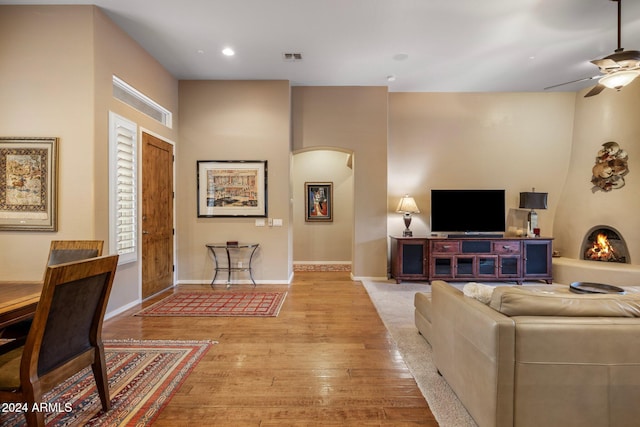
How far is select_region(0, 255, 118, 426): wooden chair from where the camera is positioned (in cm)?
143

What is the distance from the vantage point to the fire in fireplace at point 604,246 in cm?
498

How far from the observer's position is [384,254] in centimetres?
→ 571

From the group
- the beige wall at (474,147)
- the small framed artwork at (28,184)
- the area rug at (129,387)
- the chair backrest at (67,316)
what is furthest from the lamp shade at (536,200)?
the small framed artwork at (28,184)

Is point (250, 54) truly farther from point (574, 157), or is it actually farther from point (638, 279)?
point (638, 279)

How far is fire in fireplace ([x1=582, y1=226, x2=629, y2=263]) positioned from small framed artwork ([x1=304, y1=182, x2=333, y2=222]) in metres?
5.03

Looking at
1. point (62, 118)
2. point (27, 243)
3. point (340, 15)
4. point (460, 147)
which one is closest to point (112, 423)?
point (27, 243)

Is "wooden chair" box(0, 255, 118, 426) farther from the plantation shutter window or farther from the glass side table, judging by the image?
the glass side table

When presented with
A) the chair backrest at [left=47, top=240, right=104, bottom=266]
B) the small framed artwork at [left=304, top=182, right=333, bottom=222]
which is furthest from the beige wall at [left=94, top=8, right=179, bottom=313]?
the small framed artwork at [left=304, top=182, right=333, bottom=222]

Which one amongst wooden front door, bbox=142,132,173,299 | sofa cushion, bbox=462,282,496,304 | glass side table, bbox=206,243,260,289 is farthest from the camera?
glass side table, bbox=206,243,260,289

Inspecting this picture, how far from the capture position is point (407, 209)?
5.49 metres

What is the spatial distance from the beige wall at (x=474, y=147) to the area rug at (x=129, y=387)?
4318mm

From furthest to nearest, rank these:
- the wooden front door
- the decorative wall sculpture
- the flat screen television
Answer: the flat screen television, the decorative wall sculpture, the wooden front door

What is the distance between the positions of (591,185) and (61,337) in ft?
23.9

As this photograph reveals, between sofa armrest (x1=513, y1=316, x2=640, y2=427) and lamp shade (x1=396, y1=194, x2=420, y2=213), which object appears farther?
lamp shade (x1=396, y1=194, x2=420, y2=213)
